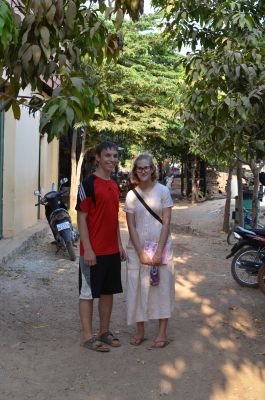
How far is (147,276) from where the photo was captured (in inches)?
164

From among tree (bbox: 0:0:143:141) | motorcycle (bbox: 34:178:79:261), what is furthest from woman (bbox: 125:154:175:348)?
Result: motorcycle (bbox: 34:178:79:261)

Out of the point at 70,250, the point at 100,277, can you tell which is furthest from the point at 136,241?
the point at 70,250

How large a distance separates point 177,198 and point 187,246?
1606cm

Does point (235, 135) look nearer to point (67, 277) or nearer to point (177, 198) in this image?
point (67, 277)

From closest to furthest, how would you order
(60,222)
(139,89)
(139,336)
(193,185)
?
(139,336) → (60,222) → (139,89) → (193,185)

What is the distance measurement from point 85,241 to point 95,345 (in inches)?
33.8

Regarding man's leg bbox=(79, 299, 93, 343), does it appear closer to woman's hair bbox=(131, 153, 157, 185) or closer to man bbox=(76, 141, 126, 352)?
man bbox=(76, 141, 126, 352)

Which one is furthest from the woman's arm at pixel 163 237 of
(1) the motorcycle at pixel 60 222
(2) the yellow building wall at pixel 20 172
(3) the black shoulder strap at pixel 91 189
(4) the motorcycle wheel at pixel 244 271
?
(2) the yellow building wall at pixel 20 172

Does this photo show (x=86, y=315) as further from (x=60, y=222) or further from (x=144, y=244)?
(x=60, y=222)

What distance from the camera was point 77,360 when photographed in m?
3.95

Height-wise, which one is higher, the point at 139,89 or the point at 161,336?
the point at 139,89

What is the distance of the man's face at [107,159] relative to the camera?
4.04m

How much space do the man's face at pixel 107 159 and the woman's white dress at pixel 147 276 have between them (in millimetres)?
314

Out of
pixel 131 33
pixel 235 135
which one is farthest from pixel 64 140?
pixel 235 135
